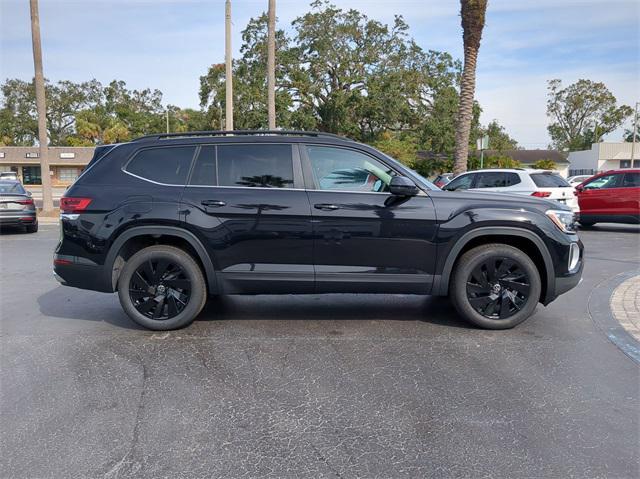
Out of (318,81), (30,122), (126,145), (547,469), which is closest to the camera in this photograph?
(547,469)

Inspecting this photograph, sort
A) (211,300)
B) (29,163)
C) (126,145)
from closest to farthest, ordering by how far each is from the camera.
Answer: (126,145) < (211,300) < (29,163)

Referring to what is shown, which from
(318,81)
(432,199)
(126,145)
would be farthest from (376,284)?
(318,81)

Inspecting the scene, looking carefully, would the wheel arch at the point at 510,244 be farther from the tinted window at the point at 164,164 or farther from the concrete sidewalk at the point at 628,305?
the tinted window at the point at 164,164

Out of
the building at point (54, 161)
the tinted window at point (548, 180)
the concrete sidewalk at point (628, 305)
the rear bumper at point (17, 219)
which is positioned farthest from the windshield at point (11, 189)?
the building at point (54, 161)

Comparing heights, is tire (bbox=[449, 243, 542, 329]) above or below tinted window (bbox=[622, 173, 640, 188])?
below

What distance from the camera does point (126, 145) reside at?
17.0 feet

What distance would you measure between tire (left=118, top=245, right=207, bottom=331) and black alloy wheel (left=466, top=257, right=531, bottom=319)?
107 inches

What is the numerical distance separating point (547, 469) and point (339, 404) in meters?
1.34

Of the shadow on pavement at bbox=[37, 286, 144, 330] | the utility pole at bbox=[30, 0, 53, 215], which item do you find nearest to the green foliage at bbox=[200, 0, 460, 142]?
the utility pole at bbox=[30, 0, 53, 215]

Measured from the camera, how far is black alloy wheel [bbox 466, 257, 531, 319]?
4934mm

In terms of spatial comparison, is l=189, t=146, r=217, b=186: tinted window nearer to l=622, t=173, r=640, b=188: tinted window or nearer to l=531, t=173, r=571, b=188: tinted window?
l=531, t=173, r=571, b=188: tinted window

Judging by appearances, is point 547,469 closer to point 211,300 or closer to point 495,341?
point 495,341

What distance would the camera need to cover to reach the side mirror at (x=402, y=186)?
4.67m

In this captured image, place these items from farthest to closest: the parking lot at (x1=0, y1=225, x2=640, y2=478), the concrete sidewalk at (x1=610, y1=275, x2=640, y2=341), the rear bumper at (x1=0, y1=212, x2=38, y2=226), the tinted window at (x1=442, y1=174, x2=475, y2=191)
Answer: the rear bumper at (x1=0, y1=212, x2=38, y2=226) < the tinted window at (x1=442, y1=174, x2=475, y2=191) < the concrete sidewalk at (x1=610, y1=275, x2=640, y2=341) < the parking lot at (x1=0, y1=225, x2=640, y2=478)
